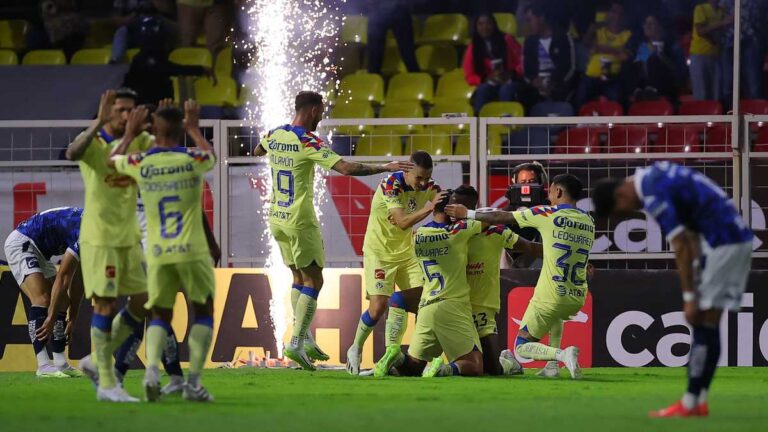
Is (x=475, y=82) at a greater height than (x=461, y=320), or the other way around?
(x=475, y=82)

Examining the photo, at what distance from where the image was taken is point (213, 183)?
14508 mm

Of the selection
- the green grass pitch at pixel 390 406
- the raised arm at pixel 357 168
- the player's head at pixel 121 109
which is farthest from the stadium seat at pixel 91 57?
the player's head at pixel 121 109

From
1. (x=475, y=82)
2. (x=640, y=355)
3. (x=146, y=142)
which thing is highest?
(x=475, y=82)

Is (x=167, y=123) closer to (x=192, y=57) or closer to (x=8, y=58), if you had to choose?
(x=192, y=57)

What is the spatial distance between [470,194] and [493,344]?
1385 mm

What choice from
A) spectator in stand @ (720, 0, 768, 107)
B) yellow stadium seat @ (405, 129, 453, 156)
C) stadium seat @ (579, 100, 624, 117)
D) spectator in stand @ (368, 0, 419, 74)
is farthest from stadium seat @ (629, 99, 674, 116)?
yellow stadium seat @ (405, 129, 453, 156)

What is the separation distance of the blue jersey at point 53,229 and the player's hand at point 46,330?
27.9 inches

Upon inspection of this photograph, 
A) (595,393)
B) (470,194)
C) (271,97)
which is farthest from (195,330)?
(271,97)

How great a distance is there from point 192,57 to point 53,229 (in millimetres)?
8403

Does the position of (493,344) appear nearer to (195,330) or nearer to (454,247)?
(454,247)

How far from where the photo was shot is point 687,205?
7758mm

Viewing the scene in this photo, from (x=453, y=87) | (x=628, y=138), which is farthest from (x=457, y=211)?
(x=453, y=87)

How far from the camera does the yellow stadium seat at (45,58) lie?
2077 cm

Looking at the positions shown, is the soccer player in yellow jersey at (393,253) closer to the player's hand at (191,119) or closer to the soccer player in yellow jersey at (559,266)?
the soccer player in yellow jersey at (559,266)
